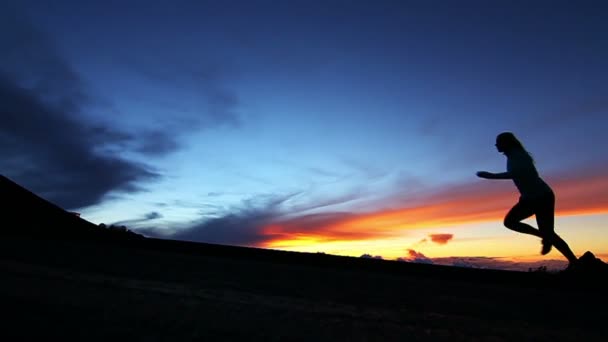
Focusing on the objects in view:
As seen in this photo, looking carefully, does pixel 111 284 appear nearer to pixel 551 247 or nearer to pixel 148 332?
pixel 148 332

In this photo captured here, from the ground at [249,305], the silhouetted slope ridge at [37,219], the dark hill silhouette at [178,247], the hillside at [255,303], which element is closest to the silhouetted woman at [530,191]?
the dark hill silhouette at [178,247]

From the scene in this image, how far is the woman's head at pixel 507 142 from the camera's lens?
18.9 ft

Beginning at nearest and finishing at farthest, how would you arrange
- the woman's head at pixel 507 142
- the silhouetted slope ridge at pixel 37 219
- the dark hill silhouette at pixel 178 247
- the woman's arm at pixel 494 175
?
the dark hill silhouette at pixel 178 247
the woman's arm at pixel 494 175
the woman's head at pixel 507 142
the silhouetted slope ridge at pixel 37 219

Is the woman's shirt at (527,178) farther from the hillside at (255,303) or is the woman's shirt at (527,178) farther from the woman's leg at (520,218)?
the hillside at (255,303)

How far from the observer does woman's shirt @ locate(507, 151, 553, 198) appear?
559cm

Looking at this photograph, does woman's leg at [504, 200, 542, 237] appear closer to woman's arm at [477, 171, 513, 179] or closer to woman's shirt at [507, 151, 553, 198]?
woman's shirt at [507, 151, 553, 198]

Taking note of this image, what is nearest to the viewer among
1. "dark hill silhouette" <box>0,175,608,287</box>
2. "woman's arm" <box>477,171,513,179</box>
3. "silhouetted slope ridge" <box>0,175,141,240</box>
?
"dark hill silhouette" <box>0,175,608,287</box>

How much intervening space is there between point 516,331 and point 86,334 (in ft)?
6.86

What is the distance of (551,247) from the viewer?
556 centimetres

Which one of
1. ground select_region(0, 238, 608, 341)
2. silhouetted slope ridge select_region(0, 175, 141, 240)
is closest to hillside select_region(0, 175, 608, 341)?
ground select_region(0, 238, 608, 341)

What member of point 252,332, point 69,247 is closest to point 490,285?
point 252,332

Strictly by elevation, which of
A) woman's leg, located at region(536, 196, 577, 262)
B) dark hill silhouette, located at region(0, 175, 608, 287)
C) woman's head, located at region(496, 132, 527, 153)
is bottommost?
dark hill silhouette, located at region(0, 175, 608, 287)

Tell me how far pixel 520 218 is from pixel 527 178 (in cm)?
61

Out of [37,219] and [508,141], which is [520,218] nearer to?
[508,141]
